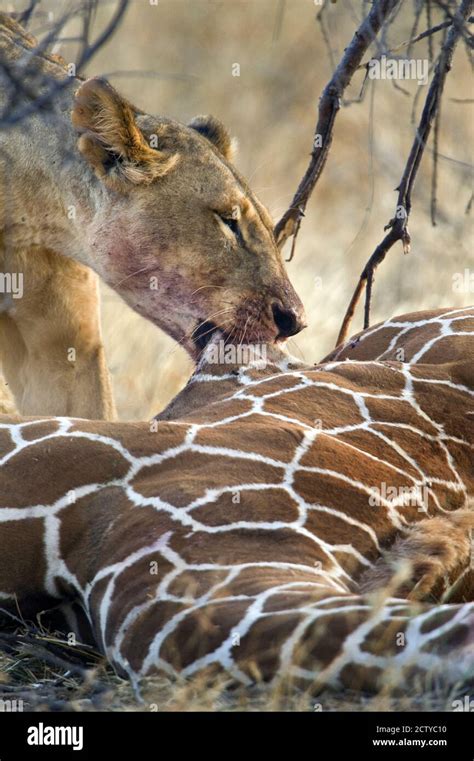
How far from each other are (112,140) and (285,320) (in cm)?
87

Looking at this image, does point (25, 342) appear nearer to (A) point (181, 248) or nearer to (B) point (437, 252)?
(A) point (181, 248)

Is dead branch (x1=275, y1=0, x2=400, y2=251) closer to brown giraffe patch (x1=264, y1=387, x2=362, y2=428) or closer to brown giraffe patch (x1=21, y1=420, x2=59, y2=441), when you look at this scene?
brown giraffe patch (x1=264, y1=387, x2=362, y2=428)

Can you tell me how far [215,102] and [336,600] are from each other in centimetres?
822

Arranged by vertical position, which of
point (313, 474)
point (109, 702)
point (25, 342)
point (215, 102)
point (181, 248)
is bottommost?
point (109, 702)

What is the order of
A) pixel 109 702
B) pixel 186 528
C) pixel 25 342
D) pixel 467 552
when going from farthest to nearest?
1. pixel 25 342
2. pixel 467 552
3. pixel 186 528
4. pixel 109 702

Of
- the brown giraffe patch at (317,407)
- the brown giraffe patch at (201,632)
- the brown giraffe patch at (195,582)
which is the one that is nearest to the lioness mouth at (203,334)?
the brown giraffe patch at (317,407)

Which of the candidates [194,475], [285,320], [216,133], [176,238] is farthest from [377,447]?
[216,133]

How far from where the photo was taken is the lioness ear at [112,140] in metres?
4.32

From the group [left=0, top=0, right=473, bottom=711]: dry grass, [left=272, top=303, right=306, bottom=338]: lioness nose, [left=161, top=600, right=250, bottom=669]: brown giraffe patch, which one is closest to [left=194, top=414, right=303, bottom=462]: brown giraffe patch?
[left=161, top=600, right=250, bottom=669]: brown giraffe patch

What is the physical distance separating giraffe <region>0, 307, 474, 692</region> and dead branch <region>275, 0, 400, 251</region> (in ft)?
4.06

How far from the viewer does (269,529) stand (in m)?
2.64

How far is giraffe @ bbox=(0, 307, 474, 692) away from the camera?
2.21 meters

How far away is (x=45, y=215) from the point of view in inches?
182

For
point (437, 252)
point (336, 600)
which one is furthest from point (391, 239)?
point (437, 252)
